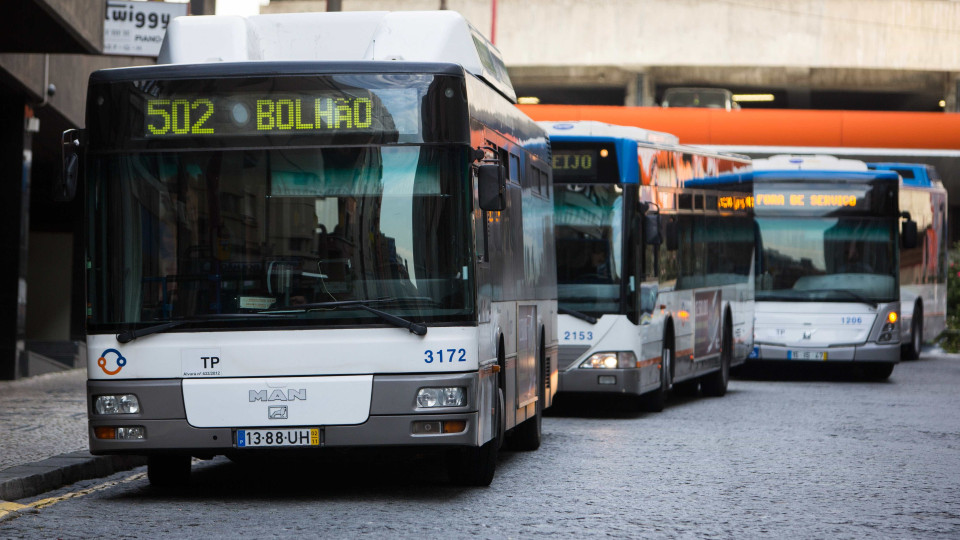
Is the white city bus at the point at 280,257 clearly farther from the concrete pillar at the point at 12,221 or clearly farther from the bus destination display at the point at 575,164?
the concrete pillar at the point at 12,221

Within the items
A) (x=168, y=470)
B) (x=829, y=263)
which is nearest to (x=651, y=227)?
(x=829, y=263)

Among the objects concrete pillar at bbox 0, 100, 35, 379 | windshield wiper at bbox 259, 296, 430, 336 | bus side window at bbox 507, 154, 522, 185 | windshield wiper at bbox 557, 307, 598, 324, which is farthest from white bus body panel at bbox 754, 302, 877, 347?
windshield wiper at bbox 259, 296, 430, 336

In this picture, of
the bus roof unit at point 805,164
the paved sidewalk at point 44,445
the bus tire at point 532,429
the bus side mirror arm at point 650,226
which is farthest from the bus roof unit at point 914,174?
the bus tire at point 532,429

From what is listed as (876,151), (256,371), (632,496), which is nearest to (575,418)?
(632,496)

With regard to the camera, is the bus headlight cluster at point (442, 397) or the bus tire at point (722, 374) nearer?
the bus headlight cluster at point (442, 397)

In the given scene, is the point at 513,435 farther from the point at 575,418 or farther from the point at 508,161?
the point at 575,418

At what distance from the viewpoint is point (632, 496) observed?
10.0m

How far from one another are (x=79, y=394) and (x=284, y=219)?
9445 millimetres

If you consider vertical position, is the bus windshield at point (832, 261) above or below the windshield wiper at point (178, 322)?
above

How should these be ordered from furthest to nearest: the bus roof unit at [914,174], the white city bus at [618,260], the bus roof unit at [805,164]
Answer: the bus roof unit at [914,174] → the bus roof unit at [805,164] → the white city bus at [618,260]

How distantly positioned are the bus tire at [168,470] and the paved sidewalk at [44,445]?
2.16ft

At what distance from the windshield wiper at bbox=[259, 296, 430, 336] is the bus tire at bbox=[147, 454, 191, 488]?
4.93ft

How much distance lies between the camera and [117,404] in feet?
31.1

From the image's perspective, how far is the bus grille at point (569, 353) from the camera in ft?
53.6
